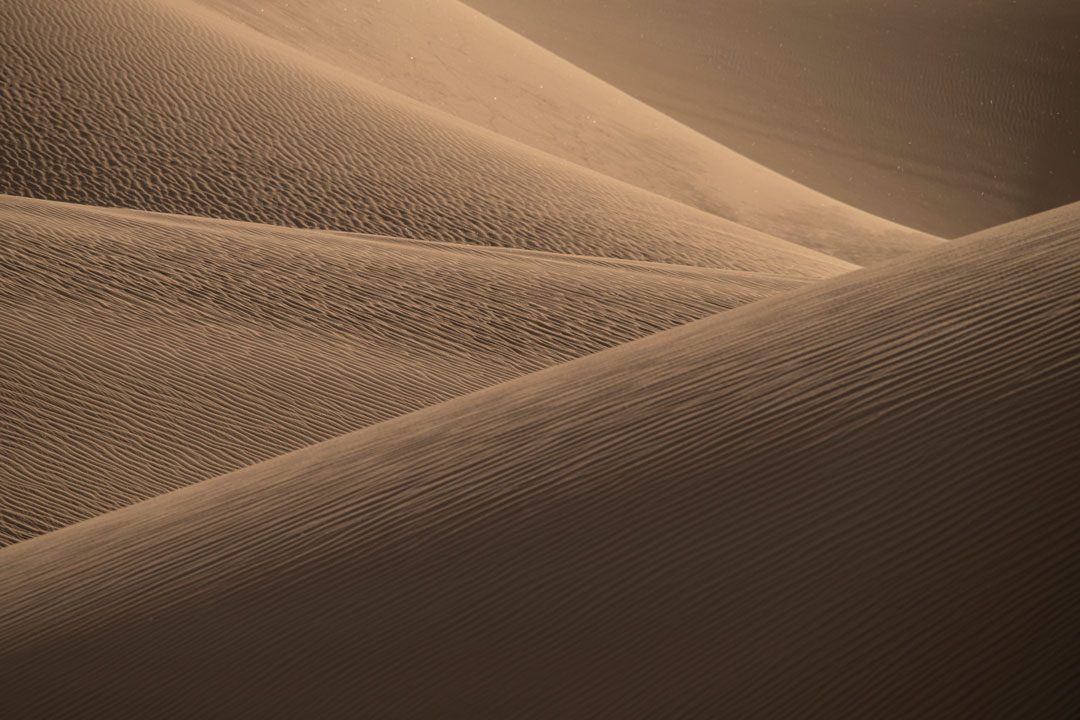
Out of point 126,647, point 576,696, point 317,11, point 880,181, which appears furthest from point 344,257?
point 880,181

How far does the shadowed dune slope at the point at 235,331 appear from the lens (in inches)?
283

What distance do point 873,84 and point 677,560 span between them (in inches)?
1093

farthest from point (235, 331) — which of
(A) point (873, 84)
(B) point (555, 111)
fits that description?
(A) point (873, 84)

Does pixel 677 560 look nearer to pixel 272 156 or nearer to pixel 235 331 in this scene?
pixel 235 331

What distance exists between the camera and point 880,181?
2627cm

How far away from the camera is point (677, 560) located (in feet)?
12.1

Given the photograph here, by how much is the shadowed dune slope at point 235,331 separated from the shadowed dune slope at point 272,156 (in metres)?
1.96

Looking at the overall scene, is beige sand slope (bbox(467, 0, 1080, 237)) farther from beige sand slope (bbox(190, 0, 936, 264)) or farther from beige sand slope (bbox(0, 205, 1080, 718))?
beige sand slope (bbox(0, 205, 1080, 718))

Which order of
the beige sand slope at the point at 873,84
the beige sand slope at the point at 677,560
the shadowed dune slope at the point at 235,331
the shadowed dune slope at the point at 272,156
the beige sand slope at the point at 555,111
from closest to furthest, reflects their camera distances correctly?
the beige sand slope at the point at 677,560 < the shadowed dune slope at the point at 235,331 < the shadowed dune slope at the point at 272,156 < the beige sand slope at the point at 555,111 < the beige sand slope at the point at 873,84

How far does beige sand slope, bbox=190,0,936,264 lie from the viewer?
19875 mm

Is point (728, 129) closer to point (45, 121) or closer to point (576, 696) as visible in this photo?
point (45, 121)

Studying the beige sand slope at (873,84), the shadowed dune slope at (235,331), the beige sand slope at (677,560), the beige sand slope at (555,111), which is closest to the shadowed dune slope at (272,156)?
the shadowed dune slope at (235,331)

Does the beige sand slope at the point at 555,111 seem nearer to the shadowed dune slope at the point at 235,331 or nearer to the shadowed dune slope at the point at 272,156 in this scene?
the shadowed dune slope at the point at 272,156

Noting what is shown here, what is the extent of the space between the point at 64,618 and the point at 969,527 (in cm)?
323
